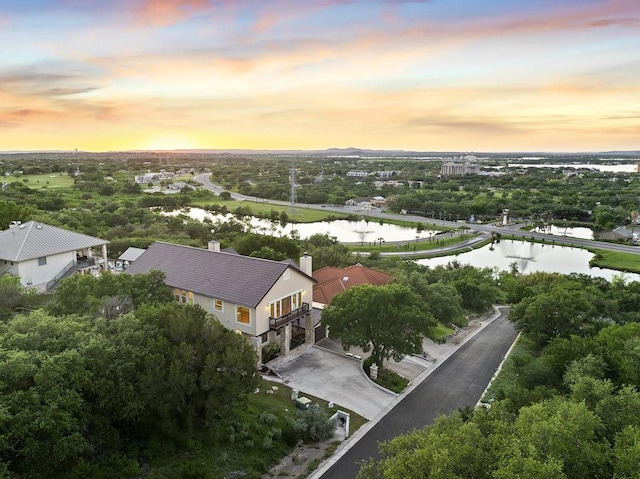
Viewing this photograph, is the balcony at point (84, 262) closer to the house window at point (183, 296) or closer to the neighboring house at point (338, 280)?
the house window at point (183, 296)

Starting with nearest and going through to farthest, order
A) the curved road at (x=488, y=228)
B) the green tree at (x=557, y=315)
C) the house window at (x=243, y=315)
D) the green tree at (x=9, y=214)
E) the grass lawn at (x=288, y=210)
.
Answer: the house window at (x=243, y=315) < the green tree at (x=557, y=315) < the green tree at (x=9, y=214) < the curved road at (x=488, y=228) < the grass lawn at (x=288, y=210)

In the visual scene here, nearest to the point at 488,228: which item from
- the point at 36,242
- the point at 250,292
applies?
the point at 250,292

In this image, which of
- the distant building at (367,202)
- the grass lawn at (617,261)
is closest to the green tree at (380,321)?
the grass lawn at (617,261)

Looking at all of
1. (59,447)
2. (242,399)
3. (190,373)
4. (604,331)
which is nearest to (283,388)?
(242,399)

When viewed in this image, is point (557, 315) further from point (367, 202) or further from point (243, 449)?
point (367, 202)

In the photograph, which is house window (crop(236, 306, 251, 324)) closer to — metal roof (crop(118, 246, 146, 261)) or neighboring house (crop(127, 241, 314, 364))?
neighboring house (crop(127, 241, 314, 364))

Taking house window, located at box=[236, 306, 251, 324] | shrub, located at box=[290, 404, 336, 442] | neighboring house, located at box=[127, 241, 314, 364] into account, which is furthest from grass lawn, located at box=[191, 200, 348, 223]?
shrub, located at box=[290, 404, 336, 442]

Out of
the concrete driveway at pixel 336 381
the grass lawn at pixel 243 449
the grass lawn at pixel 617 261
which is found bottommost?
the grass lawn at pixel 617 261
